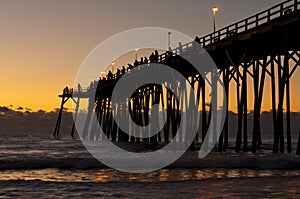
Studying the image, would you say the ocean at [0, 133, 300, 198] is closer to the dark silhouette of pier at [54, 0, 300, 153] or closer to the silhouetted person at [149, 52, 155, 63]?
the dark silhouette of pier at [54, 0, 300, 153]

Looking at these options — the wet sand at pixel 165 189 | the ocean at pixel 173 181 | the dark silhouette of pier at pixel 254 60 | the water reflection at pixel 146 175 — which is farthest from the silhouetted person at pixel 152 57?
the wet sand at pixel 165 189

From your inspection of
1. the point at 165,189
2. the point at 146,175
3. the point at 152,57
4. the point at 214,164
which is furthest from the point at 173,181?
the point at 152,57

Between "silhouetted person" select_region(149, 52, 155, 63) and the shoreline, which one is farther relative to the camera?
"silhouetted person" select_region(149, 52, 155, 63)

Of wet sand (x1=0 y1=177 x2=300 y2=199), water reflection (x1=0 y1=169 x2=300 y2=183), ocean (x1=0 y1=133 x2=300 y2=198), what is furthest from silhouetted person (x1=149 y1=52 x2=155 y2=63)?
wet sand (x1=0 y1=177 x2=300 y2=199)

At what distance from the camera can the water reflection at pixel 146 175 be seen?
632 inches

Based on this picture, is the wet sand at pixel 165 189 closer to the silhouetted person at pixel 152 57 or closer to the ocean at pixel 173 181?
the ocean at pixel 173 181

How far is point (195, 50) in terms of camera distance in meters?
30.3

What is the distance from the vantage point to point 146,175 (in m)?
17.2

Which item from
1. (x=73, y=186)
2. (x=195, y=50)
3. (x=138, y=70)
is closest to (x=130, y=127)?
(x=138, y=70)

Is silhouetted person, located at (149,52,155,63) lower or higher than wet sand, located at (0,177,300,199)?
higher

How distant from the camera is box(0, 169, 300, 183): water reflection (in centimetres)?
1605

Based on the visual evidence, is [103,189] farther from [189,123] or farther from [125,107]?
[125,107]

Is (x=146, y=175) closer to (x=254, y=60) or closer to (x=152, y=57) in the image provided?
(x=254, y=60)

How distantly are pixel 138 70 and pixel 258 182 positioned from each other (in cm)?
3009
